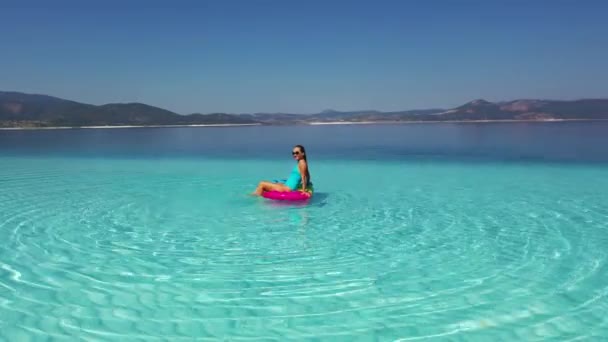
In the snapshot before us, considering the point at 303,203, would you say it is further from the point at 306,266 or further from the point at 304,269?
the point at 304,269

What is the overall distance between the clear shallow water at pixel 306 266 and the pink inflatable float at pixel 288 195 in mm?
299

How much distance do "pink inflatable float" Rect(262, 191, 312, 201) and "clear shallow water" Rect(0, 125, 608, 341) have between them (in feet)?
0.98

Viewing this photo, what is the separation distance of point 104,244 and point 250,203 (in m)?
4.33

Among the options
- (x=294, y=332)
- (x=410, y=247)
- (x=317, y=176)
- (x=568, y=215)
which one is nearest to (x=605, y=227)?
(x=568, y=215)

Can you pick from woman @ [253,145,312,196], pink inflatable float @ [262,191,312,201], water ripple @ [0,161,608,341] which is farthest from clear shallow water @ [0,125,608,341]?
woman @ [253,145,312,196]

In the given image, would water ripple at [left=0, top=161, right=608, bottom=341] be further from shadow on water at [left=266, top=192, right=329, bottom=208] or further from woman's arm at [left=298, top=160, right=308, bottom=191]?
woman's arm at [left=298, top=160, right=308, bottom=191]

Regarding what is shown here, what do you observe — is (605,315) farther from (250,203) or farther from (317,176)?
(317,176)

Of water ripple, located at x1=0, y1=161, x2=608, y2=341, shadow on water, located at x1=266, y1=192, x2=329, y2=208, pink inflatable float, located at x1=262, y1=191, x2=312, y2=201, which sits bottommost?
water ripple, located at x1=0, y1=161, x2=608, y2=341

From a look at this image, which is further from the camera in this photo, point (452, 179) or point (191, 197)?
point (452, 179)

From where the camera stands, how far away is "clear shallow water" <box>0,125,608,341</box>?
4480mm

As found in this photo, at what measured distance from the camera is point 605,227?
342 inches

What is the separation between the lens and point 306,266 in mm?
6301

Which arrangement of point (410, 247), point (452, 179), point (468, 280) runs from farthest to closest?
1. point (452, 179)
2. point (410, 247)
3. point (468, 280)

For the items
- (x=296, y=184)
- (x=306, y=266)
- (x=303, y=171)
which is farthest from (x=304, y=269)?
(x=296, y=184)
